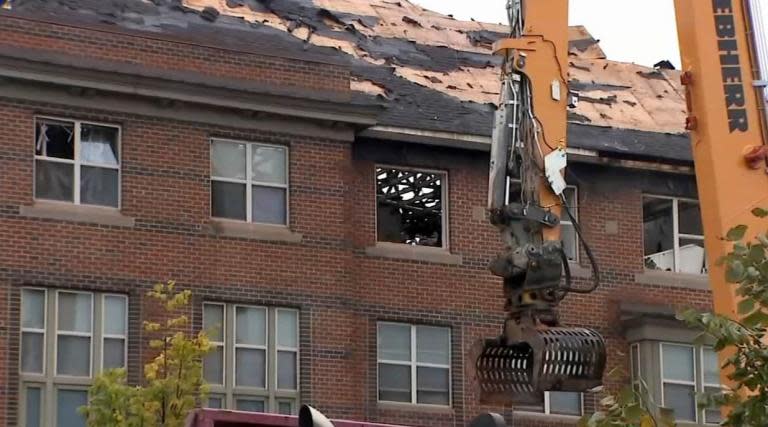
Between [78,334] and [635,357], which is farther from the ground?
[78,334]

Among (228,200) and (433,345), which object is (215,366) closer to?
(228,200)

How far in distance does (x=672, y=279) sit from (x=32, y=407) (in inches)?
457

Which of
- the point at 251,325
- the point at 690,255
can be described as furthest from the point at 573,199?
the point at 251,325

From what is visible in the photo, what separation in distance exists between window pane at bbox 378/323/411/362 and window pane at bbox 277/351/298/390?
1851 mm

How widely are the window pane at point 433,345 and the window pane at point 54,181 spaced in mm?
6258

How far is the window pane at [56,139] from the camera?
3045 centimetres

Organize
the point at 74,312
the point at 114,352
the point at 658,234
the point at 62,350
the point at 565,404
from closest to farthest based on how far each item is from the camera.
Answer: the point at 62,350
the point at 74,312
the point at 114,352
the point at 565,404
the point at 658,234

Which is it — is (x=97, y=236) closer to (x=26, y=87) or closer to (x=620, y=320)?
(x=26, y=87)

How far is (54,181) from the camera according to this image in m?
30.5

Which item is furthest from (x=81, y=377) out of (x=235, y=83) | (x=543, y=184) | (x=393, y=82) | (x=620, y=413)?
(x=620, y=413)

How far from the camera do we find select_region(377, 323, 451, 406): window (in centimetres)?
3291

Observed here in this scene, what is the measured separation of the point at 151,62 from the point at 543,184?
13.8 m

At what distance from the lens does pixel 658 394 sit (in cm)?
3400

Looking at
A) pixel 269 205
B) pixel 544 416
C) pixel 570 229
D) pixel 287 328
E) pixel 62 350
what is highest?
pixel 269 205
